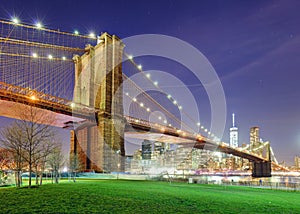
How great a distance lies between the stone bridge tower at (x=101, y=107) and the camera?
40094 millimetres

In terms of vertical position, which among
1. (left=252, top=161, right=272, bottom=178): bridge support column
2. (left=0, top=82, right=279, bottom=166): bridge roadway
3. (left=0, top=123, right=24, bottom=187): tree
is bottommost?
(left=252, top=161, right=272, bottom=178): bridge support column

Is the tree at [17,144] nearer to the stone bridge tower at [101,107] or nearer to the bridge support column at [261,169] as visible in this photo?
the stone bridge tower at [101,107]

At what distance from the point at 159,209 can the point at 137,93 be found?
54.9m

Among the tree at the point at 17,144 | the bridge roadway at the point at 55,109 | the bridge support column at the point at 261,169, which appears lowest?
the bridge support column at the point at 261,169

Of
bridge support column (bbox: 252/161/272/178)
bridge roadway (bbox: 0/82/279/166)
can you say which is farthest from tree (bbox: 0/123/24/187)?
bridge support column (bbox: 252/161/272/178)

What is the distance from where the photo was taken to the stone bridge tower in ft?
132

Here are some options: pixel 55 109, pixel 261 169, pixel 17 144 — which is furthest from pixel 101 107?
pixel 261 169

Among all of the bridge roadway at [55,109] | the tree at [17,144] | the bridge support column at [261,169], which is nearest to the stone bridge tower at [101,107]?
the bridge roadway at [55,109]

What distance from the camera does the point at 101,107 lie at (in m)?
42.6

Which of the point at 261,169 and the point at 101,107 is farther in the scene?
the point at 261,169

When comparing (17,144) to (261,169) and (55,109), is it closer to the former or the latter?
(55,109)

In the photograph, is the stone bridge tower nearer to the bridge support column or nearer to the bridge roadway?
the bridge roadway

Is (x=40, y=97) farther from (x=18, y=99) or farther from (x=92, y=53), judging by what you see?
(x=92, y=53)

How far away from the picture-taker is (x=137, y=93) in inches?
2576
